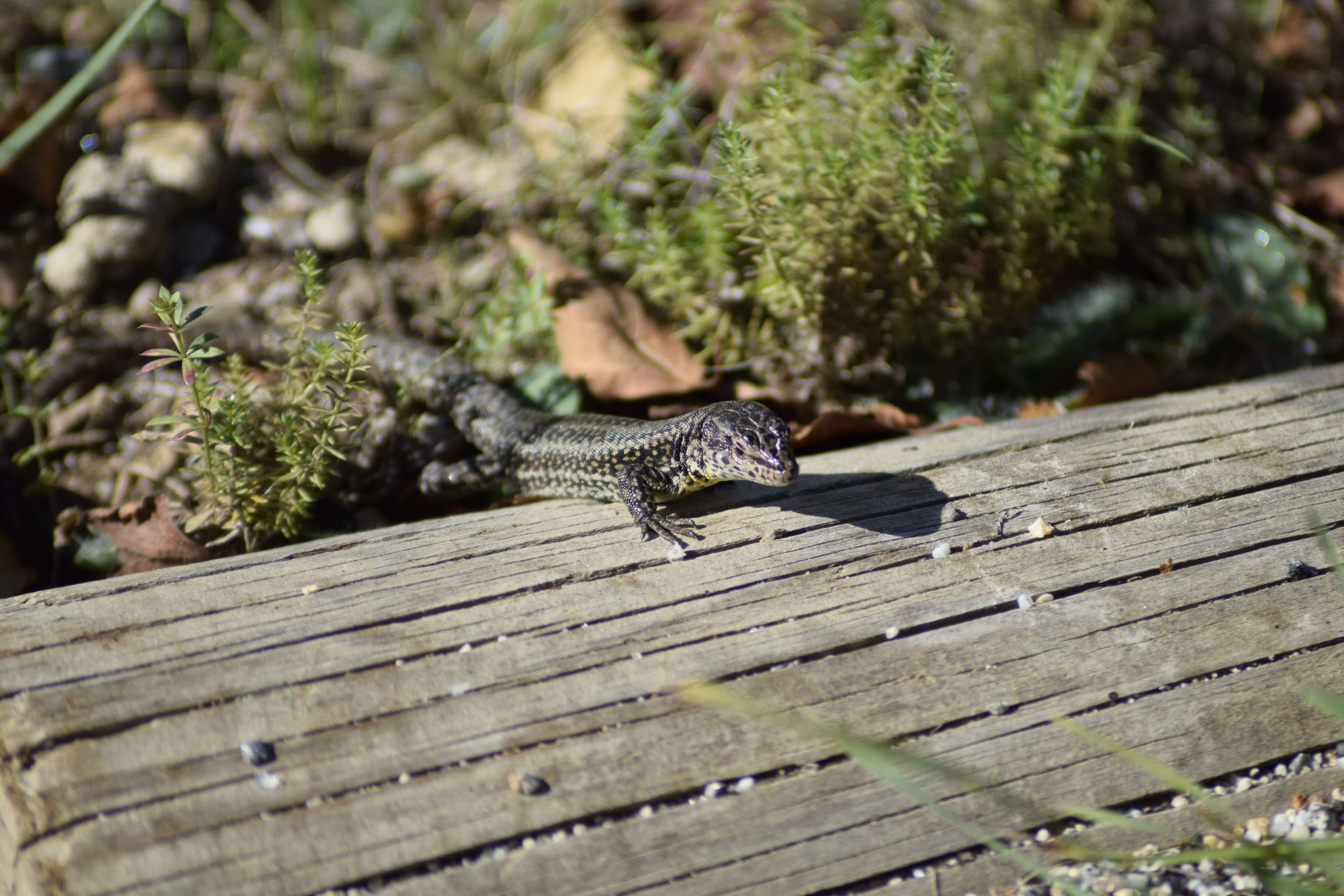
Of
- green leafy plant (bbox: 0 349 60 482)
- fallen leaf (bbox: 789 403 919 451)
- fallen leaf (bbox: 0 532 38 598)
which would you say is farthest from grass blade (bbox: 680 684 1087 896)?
green leafy plant (bbox: 0 349 60 482)

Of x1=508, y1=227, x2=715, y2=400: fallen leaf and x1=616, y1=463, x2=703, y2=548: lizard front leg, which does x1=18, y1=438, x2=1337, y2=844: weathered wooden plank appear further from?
x1=508, y1=227, x2=715, y2=400: fallen leaf

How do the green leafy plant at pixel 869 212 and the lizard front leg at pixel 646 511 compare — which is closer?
the lizard front leg at pixel 646 511

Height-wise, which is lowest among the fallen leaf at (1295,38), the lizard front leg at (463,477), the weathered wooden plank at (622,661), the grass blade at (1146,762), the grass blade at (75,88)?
the grass blade at (1146,762)

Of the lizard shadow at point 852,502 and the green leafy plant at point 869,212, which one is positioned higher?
the green leafy plant at point 869,212

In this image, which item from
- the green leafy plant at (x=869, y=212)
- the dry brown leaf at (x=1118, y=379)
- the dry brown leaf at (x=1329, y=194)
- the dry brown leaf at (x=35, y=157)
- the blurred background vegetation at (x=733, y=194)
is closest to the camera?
the green leafy plant at (x=869, y=212)

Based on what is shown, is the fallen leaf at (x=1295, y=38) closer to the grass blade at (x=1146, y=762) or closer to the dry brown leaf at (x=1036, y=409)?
the dry brown leaf at (x=1036, y=409)

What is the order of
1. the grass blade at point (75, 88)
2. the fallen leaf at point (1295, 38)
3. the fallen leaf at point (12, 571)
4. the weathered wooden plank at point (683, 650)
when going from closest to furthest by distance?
the weathered wooden plank at point (683, 650) → the grass blade at point (75, 88) → the fallen leaf at point (12, 571) → the fallen leaf at point (1295, 38)

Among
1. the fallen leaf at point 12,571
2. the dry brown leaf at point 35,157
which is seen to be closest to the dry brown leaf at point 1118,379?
the fallen leaf at point 12,571
